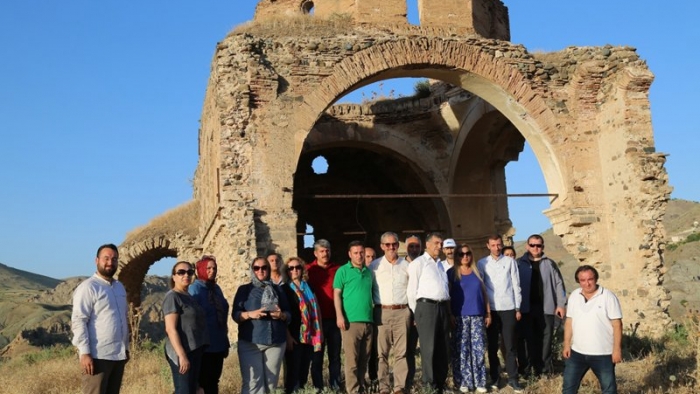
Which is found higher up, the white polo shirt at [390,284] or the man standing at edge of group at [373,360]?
the white polo shirt at [390,284]

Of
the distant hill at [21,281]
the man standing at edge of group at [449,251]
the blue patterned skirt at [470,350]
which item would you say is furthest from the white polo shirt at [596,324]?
the distant hill at [21,281]

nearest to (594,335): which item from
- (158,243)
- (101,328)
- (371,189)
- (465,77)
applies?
(101,328)

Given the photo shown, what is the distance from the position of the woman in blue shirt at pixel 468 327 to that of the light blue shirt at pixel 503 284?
20 cm

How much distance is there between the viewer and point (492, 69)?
460 inches

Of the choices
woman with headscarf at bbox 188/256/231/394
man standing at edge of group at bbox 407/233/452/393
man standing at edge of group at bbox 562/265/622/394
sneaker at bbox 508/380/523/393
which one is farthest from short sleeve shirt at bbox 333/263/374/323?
man standing at edge of group at bbox 562/265/622/394

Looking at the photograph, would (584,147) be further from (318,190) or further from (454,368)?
(318,190)

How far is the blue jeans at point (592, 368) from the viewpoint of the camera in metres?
5.46

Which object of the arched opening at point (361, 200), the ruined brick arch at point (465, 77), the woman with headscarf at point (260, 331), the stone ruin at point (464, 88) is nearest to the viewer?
the woman with headscarf at point (260, 331)

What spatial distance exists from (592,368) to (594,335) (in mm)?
305

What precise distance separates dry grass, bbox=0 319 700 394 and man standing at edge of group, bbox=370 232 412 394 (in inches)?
34.5

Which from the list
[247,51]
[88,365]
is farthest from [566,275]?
[88,365]

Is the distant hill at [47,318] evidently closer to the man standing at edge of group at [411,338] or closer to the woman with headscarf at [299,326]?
the woman with headscarf at [299,326]

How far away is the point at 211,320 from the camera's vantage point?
5723 millimetres

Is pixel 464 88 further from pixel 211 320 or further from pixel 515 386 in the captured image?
pixel 211 320
